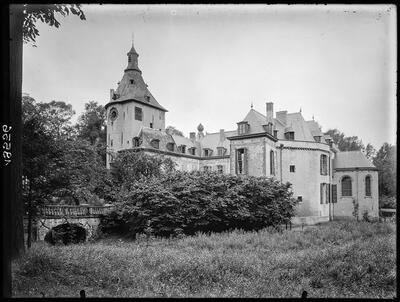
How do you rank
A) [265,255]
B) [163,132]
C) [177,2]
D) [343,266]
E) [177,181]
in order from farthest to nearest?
1. [163,132]
2. [177,181]
3. [265,255]
4. [343,266]
5. [177,2]

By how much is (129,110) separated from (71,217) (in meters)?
17.8

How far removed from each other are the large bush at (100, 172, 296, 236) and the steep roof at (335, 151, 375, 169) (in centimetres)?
1324

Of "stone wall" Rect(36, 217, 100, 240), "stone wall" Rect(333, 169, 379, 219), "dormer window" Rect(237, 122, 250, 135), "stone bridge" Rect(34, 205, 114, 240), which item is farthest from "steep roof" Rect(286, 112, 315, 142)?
"stone wall" Rect(36, 217, 100, 240)

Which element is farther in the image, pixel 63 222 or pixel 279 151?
Result: pixel 279 151

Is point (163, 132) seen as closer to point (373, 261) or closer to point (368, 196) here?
point (368, 196)

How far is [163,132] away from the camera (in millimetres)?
36375

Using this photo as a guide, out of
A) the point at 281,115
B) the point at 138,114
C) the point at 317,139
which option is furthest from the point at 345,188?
the point at 138,114

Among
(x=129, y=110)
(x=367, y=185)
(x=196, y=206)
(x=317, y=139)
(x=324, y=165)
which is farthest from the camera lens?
(x=129, y=110)

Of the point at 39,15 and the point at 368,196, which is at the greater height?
the point at 39,15

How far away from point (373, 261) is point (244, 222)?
41.0 ft

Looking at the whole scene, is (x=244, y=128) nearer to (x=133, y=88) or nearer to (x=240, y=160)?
(x=240, y=160)

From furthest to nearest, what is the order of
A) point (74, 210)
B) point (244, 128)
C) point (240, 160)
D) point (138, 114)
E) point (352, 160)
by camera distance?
point (138, 114)
point (352, 160)
point (240, 160)
point (244, 128)
point (74, 210)

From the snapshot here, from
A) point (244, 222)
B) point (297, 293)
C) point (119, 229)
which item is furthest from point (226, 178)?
point (297, 293)

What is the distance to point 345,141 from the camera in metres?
50.4
